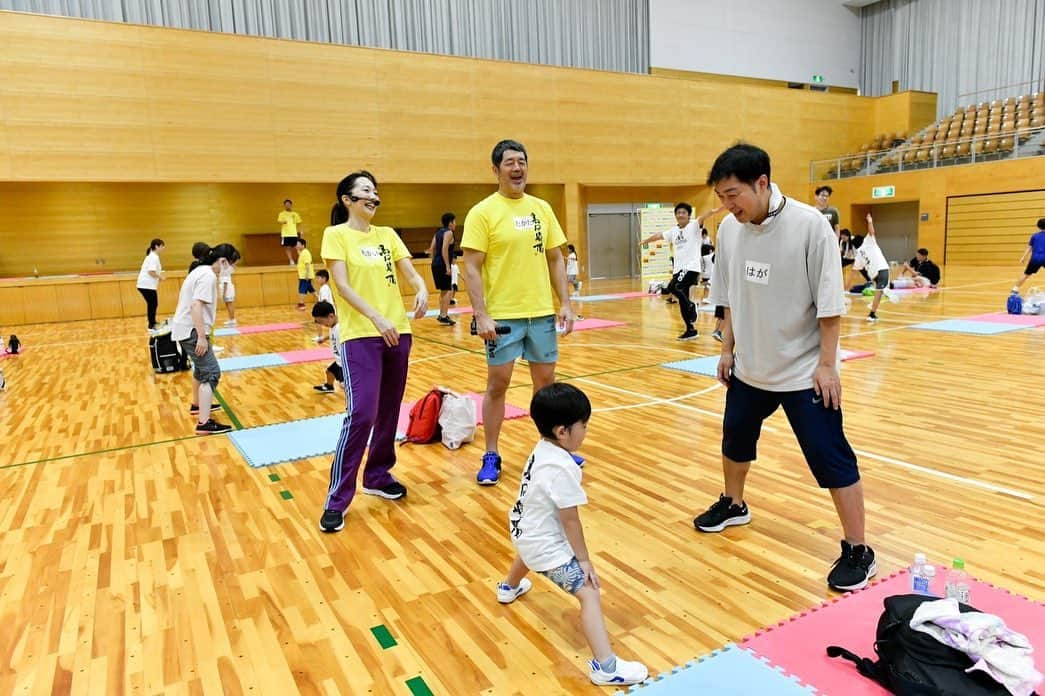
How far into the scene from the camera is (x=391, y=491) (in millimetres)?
3912

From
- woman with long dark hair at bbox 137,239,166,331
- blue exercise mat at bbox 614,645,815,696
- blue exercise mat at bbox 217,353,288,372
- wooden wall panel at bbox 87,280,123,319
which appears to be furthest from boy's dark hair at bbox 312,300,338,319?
wooden wall panel at bbox 87,280,123,319

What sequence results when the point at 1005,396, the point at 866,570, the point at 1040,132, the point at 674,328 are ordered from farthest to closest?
the point at 1040,132 < the point at 674,328 < the point at 1005,396 < the point at 866,570

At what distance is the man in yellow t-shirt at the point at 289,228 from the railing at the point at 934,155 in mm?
16830

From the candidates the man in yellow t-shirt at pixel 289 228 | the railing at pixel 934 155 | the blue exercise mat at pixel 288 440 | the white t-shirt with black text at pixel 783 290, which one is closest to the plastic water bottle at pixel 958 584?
the white t-shirt with black text at pixel 783 290

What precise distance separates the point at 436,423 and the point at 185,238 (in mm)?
15093

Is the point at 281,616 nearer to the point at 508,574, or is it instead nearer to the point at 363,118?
the point at 508,574

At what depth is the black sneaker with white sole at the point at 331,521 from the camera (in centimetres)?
349

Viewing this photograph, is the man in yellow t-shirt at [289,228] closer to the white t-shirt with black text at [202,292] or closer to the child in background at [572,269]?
the child in background at [572,269]

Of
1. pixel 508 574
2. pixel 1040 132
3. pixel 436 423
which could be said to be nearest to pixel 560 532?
pixel 508 574

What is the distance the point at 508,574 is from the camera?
112 inches

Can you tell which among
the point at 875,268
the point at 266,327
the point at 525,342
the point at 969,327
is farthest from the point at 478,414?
the point at 266,327

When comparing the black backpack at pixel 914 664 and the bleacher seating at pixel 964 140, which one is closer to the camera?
the black backpack at pixel 914 664

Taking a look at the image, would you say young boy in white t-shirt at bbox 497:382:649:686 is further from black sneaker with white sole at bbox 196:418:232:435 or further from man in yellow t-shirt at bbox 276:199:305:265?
man in yellow t-shirt at bbox 276:199:305:265

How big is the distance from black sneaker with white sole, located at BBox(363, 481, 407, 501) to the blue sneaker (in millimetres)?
459
